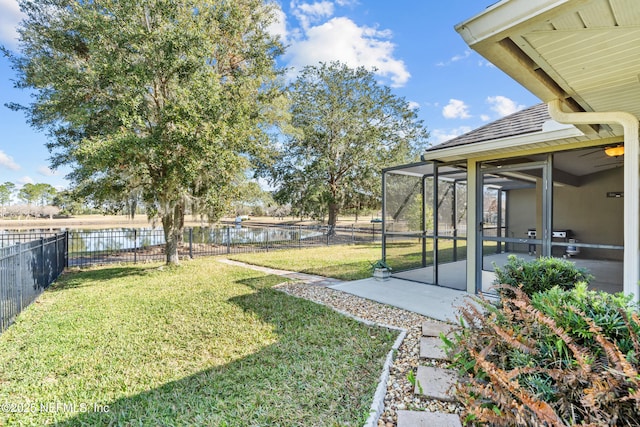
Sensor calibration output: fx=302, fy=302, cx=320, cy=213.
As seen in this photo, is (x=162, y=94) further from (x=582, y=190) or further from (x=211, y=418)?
(x=582, y=190)

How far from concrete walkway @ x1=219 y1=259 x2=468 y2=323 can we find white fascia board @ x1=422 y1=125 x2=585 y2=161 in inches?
97.7

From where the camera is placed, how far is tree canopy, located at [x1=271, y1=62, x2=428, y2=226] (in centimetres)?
1753

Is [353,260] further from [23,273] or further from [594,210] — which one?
[23,273]

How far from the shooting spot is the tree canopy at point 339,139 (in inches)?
690

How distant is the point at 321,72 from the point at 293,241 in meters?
10.2

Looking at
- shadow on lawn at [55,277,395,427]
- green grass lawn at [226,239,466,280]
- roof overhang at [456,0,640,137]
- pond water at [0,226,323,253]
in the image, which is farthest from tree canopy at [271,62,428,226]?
roof overhang at [456,0,640,137]

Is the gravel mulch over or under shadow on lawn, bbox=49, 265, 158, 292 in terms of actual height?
over

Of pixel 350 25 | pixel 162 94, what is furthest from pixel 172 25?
pixel 350 25

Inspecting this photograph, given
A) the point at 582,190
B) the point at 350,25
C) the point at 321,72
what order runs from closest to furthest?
the point at 582,190
the point at 350,25
the point at 321,72

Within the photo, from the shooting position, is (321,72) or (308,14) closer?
(308,14)

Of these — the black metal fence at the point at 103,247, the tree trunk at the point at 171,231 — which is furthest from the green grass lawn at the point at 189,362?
the tree trunk at the point at 171,231

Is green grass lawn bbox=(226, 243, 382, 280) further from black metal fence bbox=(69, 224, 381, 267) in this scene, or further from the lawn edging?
the lawn edging

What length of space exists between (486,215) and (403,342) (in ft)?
12.3

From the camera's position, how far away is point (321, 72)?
17828 millimetres
